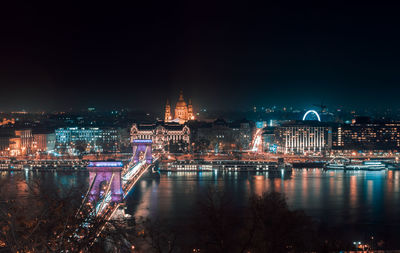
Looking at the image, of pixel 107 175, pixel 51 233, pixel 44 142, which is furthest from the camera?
pixel 44 142

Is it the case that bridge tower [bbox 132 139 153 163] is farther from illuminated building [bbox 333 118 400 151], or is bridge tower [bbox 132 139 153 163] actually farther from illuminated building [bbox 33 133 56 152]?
illuminated building [bbox 333 118 400 151]

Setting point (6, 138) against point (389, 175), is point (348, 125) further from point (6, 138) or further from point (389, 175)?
point (6, 138)

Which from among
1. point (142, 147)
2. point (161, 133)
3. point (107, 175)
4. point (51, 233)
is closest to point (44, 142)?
point (161, 133)

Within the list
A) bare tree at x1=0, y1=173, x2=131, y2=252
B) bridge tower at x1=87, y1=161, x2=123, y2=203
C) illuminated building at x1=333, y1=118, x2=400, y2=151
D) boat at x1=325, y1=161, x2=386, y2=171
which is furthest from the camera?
illuminated building at x1=333, y1=118, x2=400, y2=151

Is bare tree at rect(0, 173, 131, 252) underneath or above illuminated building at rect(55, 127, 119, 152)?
underneath

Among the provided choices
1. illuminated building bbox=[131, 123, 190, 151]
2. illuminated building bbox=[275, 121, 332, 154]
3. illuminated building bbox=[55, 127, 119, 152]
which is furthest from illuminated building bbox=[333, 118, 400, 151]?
illuminated building bbox=[55, 127, 119, 152]

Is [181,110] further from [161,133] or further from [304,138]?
[304,138]

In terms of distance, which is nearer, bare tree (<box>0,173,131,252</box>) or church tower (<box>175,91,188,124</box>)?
bare tree (<box>0,173,131,252</box>)

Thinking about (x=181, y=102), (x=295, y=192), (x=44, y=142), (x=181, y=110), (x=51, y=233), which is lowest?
(x=295, y=192)

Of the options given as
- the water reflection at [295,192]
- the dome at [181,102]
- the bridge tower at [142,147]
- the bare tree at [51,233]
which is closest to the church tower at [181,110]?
the dome at [181,102]
